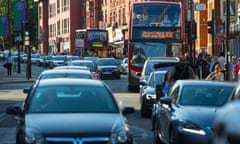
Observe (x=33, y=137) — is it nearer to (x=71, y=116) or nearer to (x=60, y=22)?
(x=71, y=116)

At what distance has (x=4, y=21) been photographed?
69.6 meters

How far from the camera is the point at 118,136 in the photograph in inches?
342

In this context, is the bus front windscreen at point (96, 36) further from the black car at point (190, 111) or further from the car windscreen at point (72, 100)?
the car windscreen at point (72, 100)

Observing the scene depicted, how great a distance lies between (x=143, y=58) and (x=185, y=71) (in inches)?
613

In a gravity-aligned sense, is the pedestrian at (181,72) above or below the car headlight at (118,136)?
above

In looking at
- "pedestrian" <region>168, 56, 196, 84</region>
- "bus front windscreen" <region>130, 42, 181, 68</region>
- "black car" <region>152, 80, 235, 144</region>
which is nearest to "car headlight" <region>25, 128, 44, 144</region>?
"black car" <region>152, 80, 235, 144</region>

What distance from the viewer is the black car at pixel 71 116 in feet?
28.0

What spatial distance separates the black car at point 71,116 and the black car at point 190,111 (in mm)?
952

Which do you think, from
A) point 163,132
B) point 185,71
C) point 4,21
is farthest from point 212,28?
point 4,21

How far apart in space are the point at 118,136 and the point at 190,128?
190 cm

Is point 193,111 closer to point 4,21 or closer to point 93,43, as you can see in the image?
point 93,43

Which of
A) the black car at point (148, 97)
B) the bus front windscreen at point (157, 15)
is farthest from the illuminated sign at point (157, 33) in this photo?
the black car at point (148, 97)

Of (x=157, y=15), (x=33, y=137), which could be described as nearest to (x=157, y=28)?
(x=157, y=15)

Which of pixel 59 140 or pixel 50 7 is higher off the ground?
pixel 50 7
